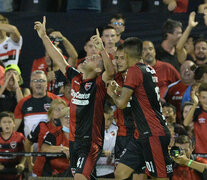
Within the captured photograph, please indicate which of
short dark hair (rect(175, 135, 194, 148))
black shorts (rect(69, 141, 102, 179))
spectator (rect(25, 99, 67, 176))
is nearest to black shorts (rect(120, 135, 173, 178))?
black shorts (rect(69, 141, 102, 179))

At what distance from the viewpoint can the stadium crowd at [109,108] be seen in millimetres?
7559

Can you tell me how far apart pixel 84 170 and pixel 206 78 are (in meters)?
3.28

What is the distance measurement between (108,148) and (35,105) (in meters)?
1.52

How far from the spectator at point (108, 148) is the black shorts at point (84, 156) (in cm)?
156

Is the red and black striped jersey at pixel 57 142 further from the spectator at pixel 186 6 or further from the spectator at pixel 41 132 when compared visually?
the spectator at pixel 186 6

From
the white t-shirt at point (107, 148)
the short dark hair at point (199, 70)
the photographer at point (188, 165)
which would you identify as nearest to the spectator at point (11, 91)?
the white t-shirt at point (107, 148)

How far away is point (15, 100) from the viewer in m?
10.7

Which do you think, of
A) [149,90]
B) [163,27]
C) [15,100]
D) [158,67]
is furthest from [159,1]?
[149,90]

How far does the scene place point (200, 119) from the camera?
367 inches

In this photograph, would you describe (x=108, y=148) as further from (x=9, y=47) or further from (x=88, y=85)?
(x=9, y=47)

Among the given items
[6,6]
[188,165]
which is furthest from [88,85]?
[6,6]

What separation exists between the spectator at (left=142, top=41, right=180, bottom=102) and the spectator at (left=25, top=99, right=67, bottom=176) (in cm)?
173

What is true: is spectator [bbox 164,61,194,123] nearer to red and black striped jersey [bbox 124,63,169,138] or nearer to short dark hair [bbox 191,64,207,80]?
short dark hair [bbox 191,64,207,80]

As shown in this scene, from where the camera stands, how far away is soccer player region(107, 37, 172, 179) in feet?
24.5
